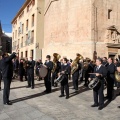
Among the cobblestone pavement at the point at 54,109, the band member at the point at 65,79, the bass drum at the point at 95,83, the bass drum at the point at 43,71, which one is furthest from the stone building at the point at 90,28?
the bass drum at the point at 95,83

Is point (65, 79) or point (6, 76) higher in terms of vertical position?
point (6, 76)

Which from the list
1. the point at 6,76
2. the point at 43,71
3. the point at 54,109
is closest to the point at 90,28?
the point at 43,71

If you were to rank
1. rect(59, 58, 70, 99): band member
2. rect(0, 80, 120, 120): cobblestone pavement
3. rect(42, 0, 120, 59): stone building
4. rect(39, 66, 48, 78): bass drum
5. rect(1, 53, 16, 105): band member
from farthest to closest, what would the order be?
rect(42, 0, 120, 59): stone building → rect(39, 66, 48, 78): bass drum → rect(59, 58, 70, 99): band member → rect(1, 53, 16, 105): band member → rect(0, 80, 120, 120): cobblestone pavement

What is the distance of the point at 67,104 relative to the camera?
26.3 feet

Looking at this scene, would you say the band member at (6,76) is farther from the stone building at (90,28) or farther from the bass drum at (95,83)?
A: the stone building at (90,28)

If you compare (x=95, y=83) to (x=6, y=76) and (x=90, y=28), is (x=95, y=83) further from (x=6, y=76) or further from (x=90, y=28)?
(x=90, y=28)

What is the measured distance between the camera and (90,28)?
66.6 feet

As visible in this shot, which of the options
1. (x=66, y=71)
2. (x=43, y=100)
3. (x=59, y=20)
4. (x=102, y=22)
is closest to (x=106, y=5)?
(x=102, y=22)

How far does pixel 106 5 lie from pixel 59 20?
499 centimetres

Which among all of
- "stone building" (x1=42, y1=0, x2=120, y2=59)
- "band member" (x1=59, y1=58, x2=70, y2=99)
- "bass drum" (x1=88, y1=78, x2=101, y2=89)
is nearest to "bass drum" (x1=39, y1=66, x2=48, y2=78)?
"band member" (x1=59, y1=58, x2=70, y2=99)

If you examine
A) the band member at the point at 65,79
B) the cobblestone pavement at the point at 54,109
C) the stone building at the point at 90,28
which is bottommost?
the cobblestone pavement at the point at 54,109

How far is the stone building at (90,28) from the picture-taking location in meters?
20.5

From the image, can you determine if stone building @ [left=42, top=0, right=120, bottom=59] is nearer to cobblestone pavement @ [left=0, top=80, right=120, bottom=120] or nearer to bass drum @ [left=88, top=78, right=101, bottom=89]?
→ cobblestone pavement @ [left=0, top=80, right=120, bottom=120]

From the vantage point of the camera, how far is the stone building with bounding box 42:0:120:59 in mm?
20484
